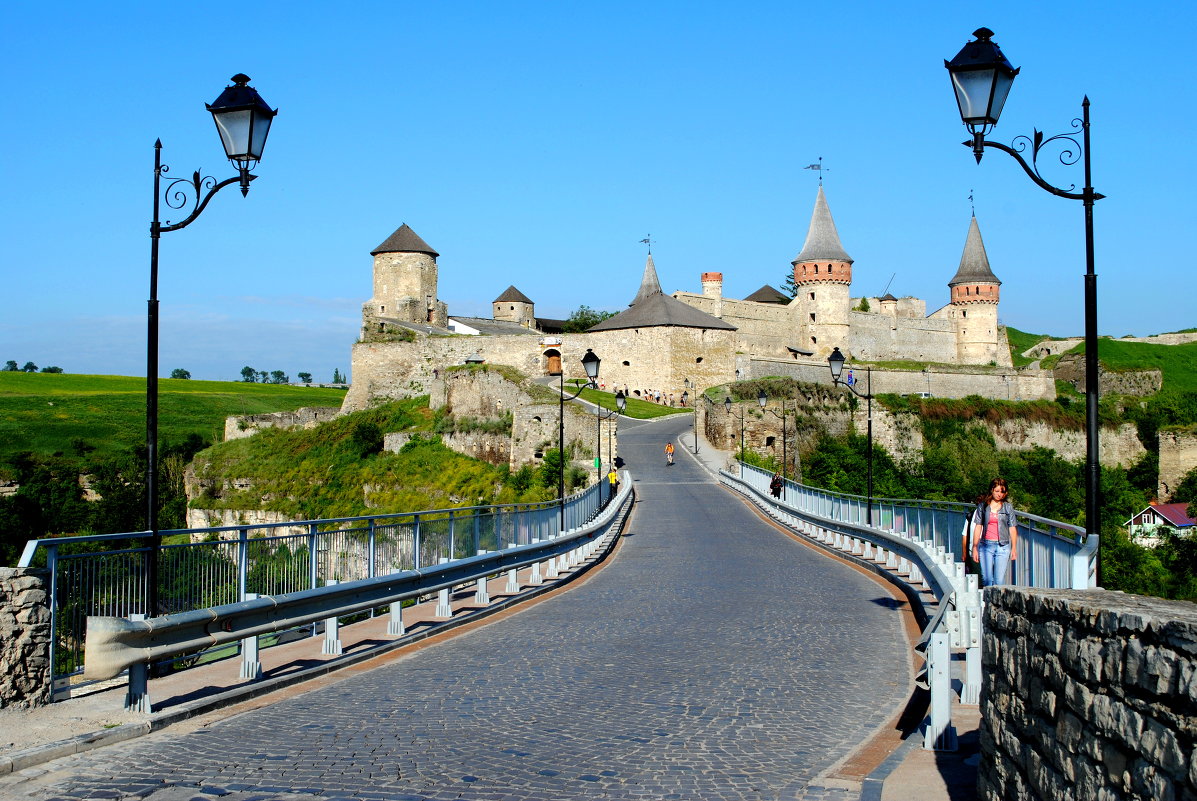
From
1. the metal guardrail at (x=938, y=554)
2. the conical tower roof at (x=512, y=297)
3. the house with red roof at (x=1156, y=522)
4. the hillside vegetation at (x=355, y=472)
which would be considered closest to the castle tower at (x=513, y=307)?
the conical tower roof at (x=512, y=297)

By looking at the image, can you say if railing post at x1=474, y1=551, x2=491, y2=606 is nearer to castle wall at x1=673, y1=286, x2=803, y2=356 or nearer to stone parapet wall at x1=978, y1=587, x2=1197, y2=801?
stone parapet wall at x1=978, y1=587, x2=1197, y2=801

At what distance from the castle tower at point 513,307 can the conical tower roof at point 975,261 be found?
4199cm

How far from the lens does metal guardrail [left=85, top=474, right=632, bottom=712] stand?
25.3ft

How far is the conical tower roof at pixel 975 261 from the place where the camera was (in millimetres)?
105875

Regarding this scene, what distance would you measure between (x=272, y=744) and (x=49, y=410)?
7952 cm

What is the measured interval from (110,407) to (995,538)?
8126 centimetres

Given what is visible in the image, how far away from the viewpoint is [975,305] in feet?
351

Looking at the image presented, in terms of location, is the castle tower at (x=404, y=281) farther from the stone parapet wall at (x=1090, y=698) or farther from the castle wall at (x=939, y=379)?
the stone parapet wall at (x=1090, y=698)

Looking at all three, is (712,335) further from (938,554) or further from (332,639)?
(332,639)

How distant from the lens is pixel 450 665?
10883 mm

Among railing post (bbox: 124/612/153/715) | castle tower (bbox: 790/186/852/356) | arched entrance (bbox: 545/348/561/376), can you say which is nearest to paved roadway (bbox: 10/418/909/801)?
railing post (bbox: 124/612/153/715)

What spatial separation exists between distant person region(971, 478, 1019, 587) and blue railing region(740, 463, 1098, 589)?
4.1 inches

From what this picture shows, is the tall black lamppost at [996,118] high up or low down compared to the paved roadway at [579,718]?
up

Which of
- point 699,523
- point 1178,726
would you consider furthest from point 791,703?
point 699,523
